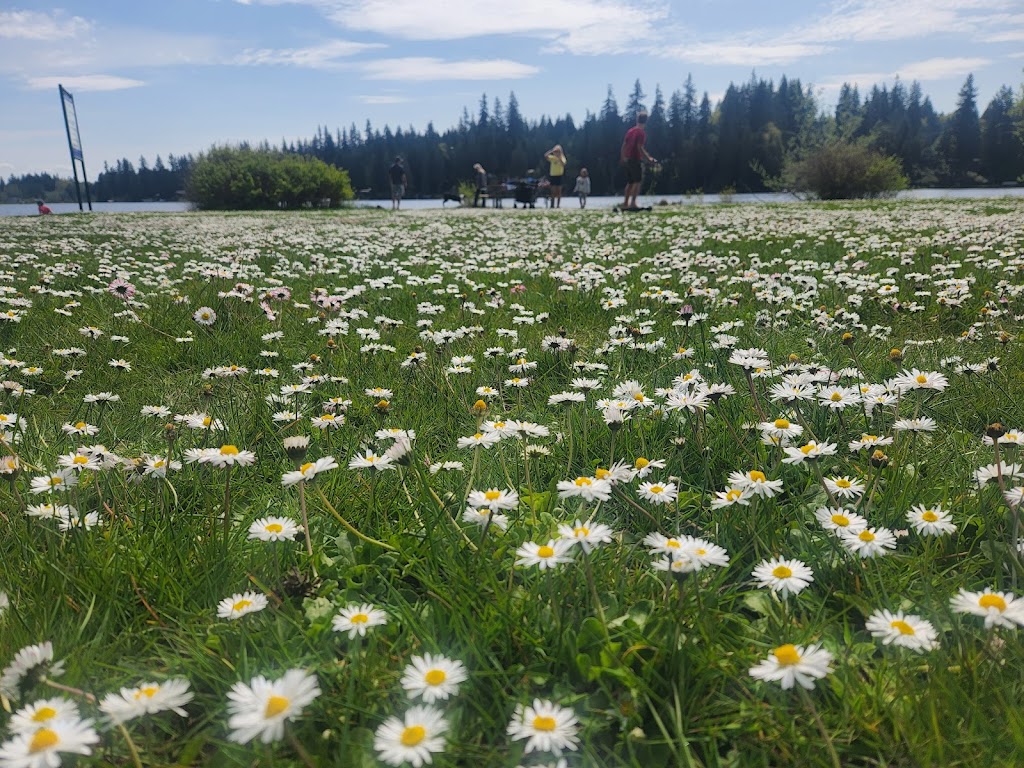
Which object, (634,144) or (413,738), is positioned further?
(634,144)

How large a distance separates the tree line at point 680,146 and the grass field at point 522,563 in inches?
3093

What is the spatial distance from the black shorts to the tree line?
6023 cm

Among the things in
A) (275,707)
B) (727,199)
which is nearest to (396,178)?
(727,199)

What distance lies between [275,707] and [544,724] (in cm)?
46

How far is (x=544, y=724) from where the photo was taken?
1141 millimetres

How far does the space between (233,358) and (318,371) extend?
2.90 ft

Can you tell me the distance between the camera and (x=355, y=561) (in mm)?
1897

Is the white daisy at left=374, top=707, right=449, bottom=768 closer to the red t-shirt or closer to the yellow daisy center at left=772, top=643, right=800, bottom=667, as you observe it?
the yellow daisy center at left=772, top=643, right=800, bottom=667

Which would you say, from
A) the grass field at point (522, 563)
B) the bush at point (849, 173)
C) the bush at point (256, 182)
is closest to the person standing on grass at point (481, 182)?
the bush at point (256, 182)

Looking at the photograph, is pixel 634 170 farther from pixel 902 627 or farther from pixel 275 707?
pixel 275 707

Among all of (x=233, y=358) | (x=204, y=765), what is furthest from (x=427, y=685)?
(x=233, y=358)

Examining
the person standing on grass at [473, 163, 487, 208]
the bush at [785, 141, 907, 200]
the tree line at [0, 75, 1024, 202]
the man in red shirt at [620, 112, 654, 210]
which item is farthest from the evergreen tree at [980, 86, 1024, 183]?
the man in red shirt at [620, 112, 654, 210]

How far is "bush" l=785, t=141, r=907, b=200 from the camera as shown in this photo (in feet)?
102

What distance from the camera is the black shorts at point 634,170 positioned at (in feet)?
63.5
